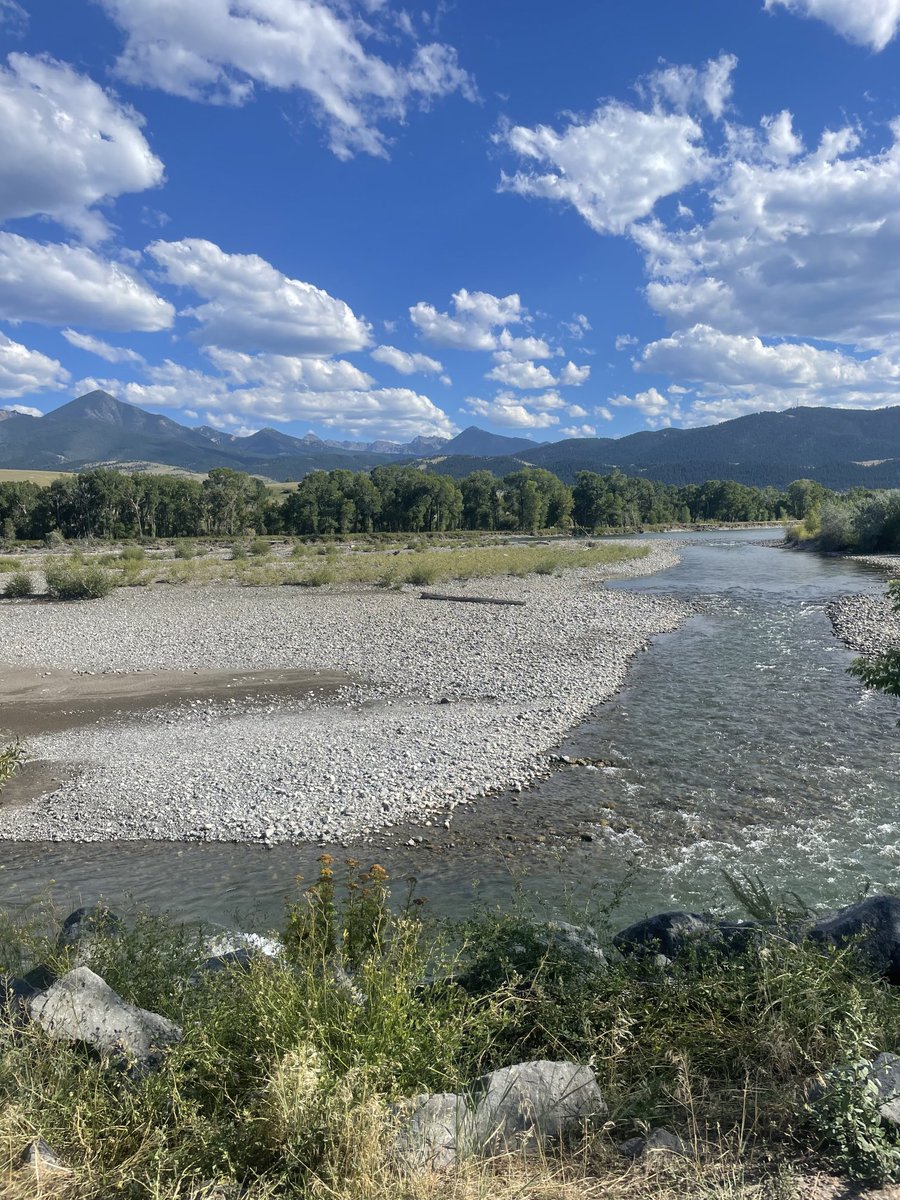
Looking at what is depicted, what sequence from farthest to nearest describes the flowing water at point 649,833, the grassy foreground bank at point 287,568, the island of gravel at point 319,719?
the grassy foreground bank at point 287,568 → the island of gravel at point 319,719 → the flowing water at point 649,833

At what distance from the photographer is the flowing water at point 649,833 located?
9.54 meters

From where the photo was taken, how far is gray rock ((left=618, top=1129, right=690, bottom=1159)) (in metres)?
3.43

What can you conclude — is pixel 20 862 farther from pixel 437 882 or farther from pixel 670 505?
pixel 670 505

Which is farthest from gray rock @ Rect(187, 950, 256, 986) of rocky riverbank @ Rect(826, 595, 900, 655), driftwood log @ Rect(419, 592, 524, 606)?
driftwood log @ Rect(419, 592, 524, 606)

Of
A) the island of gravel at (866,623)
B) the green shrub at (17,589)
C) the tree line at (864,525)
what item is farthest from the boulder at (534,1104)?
the tree line at (864,525)

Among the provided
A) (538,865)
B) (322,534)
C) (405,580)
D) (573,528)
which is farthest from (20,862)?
(573,528)

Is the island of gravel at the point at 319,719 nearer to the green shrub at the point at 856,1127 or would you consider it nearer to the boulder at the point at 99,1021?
the boulder at the point at 99,1021

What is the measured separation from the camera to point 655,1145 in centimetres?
348

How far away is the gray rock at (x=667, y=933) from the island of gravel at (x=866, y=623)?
16982mm

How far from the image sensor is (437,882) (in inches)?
384

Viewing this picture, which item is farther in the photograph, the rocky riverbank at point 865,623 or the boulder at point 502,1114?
the rocky riverbank at point 865,623

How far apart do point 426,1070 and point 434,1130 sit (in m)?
0.36

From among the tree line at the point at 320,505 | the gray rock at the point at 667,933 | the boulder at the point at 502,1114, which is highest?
the tree line at the point at 320,505

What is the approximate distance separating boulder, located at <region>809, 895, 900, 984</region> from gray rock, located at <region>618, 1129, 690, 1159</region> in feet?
8.63
